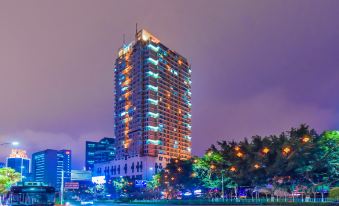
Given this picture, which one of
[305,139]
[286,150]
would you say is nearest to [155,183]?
[286,150]

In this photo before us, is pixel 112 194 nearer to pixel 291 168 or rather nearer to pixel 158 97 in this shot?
pixel 158 97

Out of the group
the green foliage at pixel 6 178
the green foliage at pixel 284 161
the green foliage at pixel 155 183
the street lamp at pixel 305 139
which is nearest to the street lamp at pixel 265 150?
the green foliage at pixel 284 161

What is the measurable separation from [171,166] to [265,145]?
160 ft

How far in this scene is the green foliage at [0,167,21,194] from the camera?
61.6 m

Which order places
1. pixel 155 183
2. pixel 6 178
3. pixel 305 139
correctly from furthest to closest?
pixel 155 183 → pixel 6 178 → pixel 305 139

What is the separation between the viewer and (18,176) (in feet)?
259

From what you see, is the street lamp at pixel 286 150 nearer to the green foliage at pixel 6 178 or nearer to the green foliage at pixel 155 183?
the green foliage at pixel 6 178

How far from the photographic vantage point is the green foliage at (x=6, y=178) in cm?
6161

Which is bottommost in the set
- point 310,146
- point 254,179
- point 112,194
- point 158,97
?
point 112,194

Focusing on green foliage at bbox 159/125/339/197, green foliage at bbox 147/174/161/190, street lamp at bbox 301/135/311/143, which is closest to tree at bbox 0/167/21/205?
green foliage at bbox 159/125/339/197

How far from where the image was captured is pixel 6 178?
2474 inches

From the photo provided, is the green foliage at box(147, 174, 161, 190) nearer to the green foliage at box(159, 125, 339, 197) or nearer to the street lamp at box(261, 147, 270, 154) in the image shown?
the green foliage at box(159, 125, 339, 197)

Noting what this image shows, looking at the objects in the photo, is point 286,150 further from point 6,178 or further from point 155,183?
point 155,183

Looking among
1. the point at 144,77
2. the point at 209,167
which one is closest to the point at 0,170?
the point at 209,167
